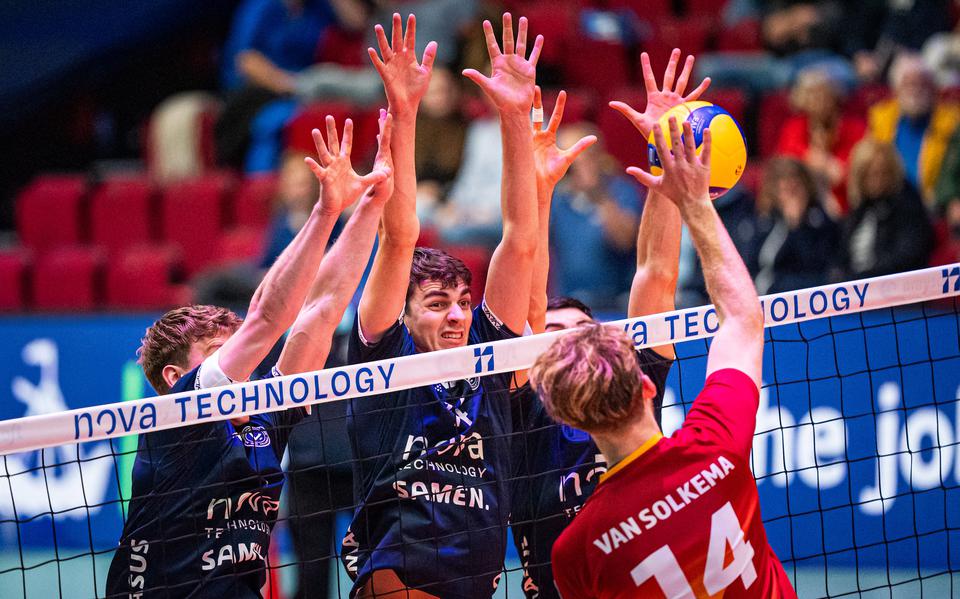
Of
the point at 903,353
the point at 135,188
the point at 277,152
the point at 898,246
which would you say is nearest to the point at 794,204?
the point at 898,246

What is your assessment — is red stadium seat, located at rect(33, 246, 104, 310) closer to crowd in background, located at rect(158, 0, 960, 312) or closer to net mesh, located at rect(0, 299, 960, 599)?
crowd in background, located at rect(158, 0, 960, 312)

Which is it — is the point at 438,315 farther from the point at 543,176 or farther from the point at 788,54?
the point at 788,54

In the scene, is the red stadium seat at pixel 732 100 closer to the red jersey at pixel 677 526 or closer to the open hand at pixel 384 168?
the open hand at pixel 384 168

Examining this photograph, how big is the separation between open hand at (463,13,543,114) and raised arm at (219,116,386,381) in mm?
722

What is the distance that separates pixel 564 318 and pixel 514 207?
697mm

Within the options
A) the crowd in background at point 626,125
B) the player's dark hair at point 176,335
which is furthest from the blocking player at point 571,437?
the crowd in background at point 626,125

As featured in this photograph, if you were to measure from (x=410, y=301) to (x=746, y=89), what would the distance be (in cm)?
618

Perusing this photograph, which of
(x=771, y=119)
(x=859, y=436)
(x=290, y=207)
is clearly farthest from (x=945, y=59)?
(x=290, y=207)

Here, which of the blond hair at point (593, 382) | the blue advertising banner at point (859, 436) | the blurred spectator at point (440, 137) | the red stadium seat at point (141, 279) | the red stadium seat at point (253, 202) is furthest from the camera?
the red stadium seat at point (253, 202)

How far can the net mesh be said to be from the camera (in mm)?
4039

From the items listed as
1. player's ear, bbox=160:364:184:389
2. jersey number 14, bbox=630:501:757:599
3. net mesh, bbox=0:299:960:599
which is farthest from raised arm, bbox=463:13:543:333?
jersey number 14, bbox=630:501:757:599

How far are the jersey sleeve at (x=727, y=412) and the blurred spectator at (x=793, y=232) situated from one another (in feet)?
14.6

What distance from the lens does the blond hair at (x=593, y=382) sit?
3.21 meters

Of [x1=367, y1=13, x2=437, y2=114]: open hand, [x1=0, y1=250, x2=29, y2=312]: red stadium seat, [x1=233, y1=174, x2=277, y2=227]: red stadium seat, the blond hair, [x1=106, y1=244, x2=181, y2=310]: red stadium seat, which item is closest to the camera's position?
the blond hair
